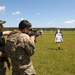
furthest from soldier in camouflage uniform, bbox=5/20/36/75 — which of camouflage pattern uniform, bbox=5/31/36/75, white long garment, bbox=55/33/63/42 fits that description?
white long garment, bbox=55/33/63/42

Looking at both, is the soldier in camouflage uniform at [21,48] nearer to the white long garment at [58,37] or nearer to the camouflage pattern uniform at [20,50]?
the camouflage pattern uniform at [20,50]

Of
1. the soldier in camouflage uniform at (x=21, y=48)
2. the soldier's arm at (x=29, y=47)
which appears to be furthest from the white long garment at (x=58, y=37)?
the soldier's arm at (x=29, y=47)

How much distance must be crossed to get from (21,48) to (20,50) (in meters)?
0.06

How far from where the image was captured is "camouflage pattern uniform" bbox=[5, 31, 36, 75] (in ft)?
18.8

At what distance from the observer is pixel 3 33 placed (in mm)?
6680

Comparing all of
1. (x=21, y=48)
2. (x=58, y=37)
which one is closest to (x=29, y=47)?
(x=21, y=48)

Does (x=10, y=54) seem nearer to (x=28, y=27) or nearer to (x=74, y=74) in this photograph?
(x=28, y=27)

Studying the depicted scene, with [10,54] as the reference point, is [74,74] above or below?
below

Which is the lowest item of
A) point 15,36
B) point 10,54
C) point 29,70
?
point 29,70

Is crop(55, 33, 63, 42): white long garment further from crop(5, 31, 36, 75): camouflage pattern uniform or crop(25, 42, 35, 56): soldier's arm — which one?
crop(25, 42, 35, 56): soldier's arm

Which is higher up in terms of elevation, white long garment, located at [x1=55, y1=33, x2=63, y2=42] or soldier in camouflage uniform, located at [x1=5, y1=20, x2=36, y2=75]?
soldier in camouflage uniform, located at [x1=5, y1=20, x2=36, y2=75]

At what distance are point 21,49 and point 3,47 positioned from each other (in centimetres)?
86

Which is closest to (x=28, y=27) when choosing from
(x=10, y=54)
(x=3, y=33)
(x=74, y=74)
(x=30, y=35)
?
(x=30, y=35)

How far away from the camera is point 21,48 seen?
5777 millimetres
